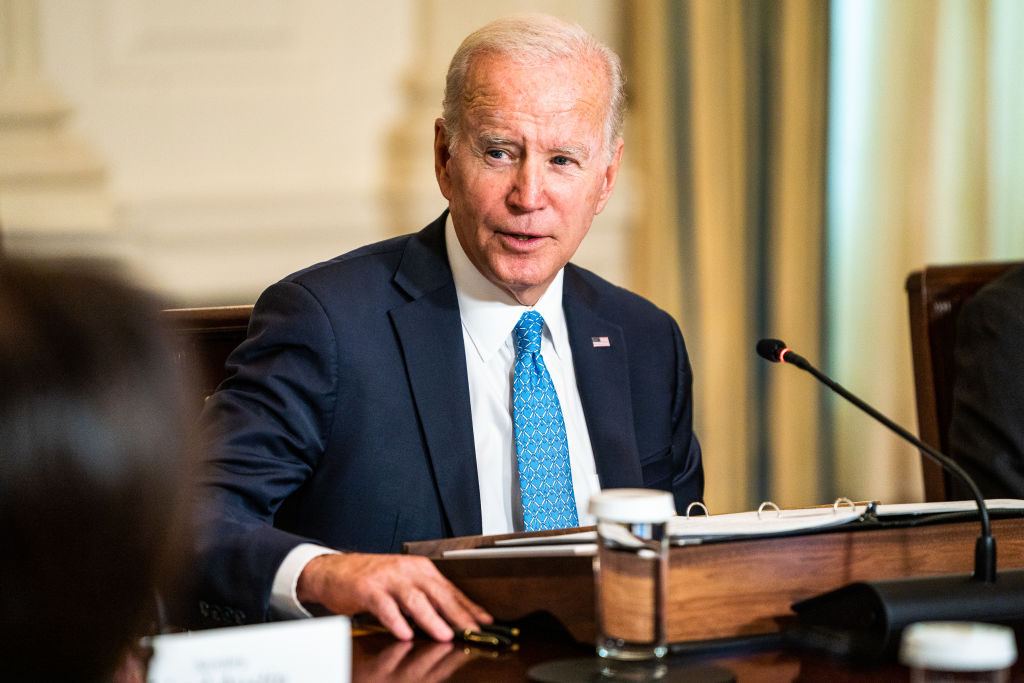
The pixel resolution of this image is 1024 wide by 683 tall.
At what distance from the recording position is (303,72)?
377cm

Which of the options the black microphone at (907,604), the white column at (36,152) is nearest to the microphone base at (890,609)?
the black microphone at (907,604)

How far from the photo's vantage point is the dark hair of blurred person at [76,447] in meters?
0.43

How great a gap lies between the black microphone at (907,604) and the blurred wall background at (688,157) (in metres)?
2.64

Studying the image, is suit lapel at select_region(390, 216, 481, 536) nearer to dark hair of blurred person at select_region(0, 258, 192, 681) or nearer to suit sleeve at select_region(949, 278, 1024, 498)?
suit sleeve at select_region(949, 278, 1024, 498)

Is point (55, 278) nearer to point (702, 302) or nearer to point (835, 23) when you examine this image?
point (702, 302)

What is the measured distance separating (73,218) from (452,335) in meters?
1.91

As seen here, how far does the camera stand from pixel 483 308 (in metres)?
2.20

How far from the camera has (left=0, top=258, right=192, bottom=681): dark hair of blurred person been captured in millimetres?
428

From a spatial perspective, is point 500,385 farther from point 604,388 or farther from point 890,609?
point 890,609

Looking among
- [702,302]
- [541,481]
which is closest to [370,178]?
[702,302]

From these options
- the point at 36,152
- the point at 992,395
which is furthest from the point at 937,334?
the point at 36,152

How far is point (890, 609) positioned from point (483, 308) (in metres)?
1.18

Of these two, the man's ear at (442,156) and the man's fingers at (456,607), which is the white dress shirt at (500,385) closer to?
the man's ear at (442,156)

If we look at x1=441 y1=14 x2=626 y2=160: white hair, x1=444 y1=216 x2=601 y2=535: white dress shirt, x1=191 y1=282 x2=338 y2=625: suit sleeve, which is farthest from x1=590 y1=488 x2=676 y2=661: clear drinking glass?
x1=441 y1=14 x2=626 y2=160: white hair
